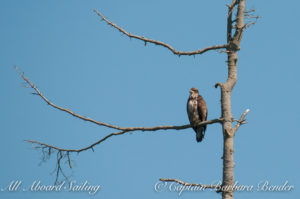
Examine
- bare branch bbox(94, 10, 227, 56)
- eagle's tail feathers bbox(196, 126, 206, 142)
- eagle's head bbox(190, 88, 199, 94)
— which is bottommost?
eagle's tail feathers bbox(196, 126, 206, 142)

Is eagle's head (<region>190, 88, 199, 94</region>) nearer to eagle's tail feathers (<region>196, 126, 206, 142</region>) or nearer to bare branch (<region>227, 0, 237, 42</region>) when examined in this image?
eagle's tail feathers (<region>196, 126, 206, 142</region>)

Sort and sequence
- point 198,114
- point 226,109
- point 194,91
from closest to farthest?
point 226,109 < point 198,114 < point 194,91

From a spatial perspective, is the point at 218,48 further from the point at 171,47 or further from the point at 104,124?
the point at 104,124

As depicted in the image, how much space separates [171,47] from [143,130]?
3.55 ft

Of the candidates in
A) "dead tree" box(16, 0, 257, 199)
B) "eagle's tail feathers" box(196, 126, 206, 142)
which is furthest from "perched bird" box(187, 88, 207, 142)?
"dead tree" box(16, 0, 257, 199)

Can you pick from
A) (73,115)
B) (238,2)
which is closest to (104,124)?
(73,115)

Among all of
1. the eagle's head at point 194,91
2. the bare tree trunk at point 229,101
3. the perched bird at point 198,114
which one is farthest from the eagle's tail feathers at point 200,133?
the bare tree trunk at point 229,101

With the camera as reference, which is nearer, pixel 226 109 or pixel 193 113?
pixel 226 109

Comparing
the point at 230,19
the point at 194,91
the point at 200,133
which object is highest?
the point at 230,19

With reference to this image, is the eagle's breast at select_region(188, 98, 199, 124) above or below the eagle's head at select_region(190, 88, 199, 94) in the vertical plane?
below

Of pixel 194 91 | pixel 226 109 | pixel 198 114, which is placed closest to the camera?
pixel 226 109

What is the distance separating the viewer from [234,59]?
560cm

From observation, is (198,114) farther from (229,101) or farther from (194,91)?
(229,101)

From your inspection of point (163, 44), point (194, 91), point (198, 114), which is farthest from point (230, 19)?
point (194, 91)
